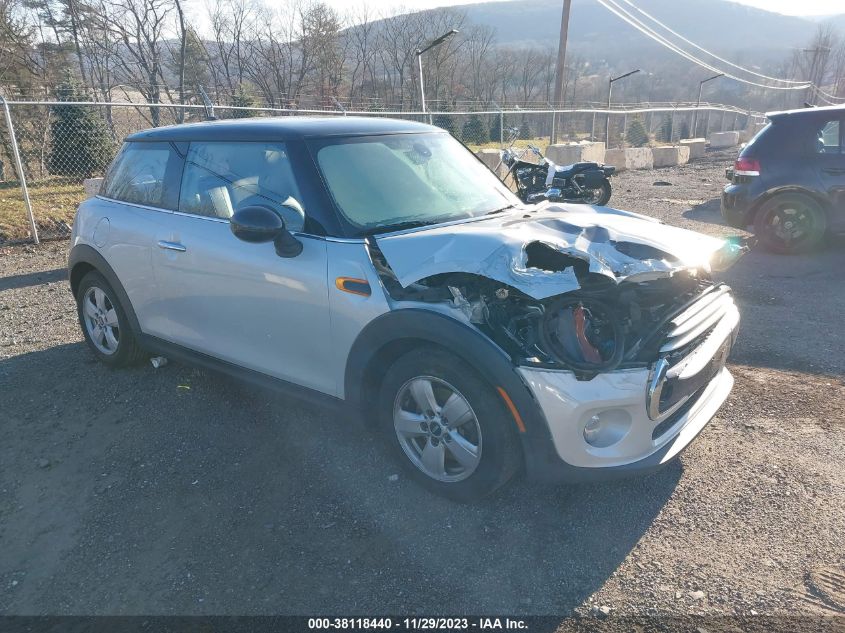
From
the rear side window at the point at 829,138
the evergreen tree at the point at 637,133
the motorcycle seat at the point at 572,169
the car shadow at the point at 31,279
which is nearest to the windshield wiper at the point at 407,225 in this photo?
the car shadow at the point at 31,279

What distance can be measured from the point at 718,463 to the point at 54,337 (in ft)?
17.5

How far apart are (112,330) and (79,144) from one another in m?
11.1

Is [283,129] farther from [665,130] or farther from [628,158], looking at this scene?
[665,130]

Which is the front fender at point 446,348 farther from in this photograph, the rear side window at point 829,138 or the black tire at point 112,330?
the rear side window at point 829,138

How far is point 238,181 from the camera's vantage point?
3.68 metres

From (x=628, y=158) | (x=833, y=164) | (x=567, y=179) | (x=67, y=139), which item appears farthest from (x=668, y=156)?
(x=67, y=139)

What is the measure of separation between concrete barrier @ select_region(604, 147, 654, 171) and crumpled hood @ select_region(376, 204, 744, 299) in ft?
52.2

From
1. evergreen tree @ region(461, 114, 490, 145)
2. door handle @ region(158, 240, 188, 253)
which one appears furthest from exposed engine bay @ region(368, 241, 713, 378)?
evergreen tree @ region(461, 114, 490, 145)

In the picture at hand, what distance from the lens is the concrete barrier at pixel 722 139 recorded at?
1154 inches

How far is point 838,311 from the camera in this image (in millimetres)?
5754

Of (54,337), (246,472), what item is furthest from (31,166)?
(246,472)

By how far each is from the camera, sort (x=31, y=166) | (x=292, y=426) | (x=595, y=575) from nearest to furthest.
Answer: (x=595, y=575)
(x=292, y=426)
(x=31, y=166)

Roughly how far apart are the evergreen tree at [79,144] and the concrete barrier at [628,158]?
13240 mm

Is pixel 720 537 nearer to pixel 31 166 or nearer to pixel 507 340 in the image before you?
pixel 507 340
